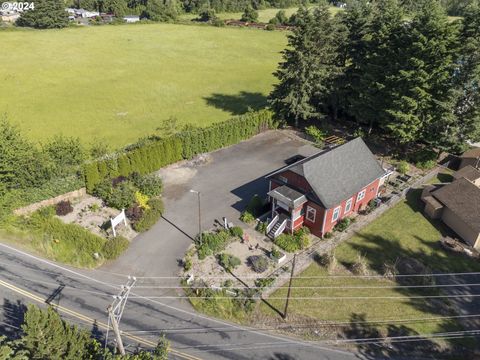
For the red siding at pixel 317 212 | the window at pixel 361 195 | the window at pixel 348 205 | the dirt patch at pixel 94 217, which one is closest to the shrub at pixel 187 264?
the dirt patch at pixel 94 217

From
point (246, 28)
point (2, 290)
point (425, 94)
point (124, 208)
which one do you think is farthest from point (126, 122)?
point (246, 28)

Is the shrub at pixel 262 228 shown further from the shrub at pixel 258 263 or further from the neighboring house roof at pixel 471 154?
the neighboring house roof at pixel 471 154

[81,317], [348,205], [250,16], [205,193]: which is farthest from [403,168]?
[250,16]

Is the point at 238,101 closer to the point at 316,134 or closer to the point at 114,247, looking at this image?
the point at 316,134

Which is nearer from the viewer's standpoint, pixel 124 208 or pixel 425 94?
pixel 124 208

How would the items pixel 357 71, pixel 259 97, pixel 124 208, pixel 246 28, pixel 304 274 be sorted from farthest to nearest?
pixel 246 28 → pixel 259 97 → pixel 357 71 → pixel 124 208 → pixel 304 274

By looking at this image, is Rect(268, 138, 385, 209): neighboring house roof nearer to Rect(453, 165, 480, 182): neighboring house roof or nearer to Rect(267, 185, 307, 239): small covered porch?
Rect(267, 185, 307, 239): small covered porch

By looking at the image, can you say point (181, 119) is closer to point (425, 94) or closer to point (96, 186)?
point (96, 186)
